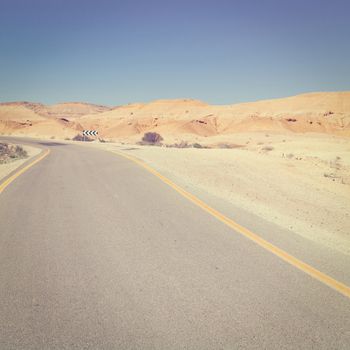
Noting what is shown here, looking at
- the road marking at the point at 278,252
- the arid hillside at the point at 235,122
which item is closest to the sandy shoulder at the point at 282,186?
the road marking at the point at 278,252

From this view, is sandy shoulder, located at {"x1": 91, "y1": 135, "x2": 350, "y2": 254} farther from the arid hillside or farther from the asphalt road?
the arid hillside

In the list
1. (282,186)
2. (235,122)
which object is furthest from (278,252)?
(235,122)

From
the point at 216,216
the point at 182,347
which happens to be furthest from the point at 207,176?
the point at 182,347

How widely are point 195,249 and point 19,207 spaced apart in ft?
14.7

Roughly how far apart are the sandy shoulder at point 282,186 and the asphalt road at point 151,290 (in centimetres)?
189

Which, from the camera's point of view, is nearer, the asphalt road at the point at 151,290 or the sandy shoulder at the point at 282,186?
the asphalt road at the point at 151,290

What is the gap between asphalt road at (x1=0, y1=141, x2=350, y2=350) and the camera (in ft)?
9.73

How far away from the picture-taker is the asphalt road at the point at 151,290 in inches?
117

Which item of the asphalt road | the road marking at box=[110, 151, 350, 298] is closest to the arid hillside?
the road marking at box=[110, 151, 350, 298]

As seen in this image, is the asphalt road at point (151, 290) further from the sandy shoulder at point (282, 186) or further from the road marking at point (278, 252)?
the sandy shoulder at point (282, 186)

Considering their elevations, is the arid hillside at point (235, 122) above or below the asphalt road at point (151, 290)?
above

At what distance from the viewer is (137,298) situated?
356 centimetres

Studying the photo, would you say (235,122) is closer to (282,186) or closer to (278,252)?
(282,186)

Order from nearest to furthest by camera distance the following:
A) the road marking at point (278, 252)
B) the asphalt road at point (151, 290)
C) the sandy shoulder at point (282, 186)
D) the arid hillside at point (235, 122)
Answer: the asphalt road at point (151, 290)
the road marking at point (278, 252)
the sandy shoulder at point (282, 186)
the arid hillside at point (235, 122)
